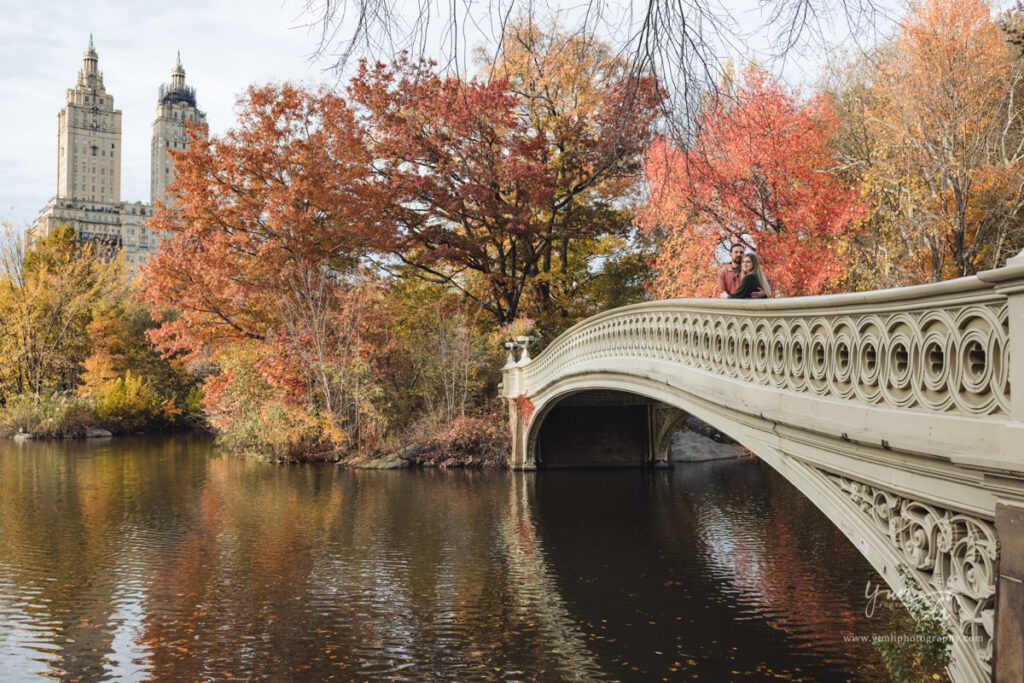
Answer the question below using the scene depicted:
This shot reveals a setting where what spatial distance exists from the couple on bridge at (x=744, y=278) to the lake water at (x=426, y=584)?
3.27 meters

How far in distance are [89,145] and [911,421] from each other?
415 feet

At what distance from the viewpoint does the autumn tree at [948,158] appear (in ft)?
53.0

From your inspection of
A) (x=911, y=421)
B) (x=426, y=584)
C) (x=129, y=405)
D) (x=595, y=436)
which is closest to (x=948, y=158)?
(x=595, y=436)

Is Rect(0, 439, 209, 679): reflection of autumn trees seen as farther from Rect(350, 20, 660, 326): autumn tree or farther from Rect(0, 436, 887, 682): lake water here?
Rect(350, 20, 660, 326): autumn tree

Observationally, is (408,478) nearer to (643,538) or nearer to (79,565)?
(643,538)

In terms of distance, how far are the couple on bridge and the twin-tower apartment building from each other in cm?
10572

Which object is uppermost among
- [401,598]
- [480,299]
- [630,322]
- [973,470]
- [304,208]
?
[304,208]

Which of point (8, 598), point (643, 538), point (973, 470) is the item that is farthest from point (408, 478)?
point (973, 470)

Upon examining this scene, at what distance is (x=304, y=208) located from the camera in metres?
21.9

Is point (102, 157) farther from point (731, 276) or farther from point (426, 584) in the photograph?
point (731, 276)

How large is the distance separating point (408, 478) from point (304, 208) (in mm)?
8169

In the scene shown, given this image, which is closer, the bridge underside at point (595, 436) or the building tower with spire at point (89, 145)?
the bridge underside at point (595, 436)

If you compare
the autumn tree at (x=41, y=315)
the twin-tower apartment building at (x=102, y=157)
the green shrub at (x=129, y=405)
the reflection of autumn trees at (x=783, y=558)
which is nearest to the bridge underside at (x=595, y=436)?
the reflection of autumn trees at (x=783, y=558)

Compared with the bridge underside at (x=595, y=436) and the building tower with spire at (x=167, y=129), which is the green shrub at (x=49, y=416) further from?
the building tower with spire at (x=167, y=129)
